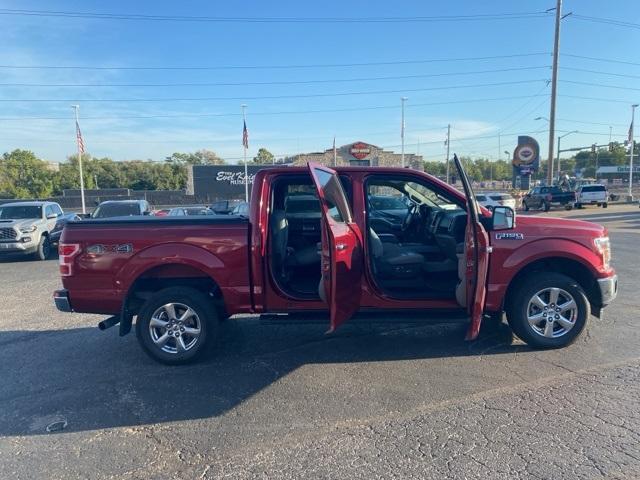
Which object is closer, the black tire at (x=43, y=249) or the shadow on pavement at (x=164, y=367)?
the shadow on pavement at (x=164, y=367)

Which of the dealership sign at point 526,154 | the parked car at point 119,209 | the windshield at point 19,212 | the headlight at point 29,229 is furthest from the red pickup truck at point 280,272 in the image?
the dealership sign at point 526,154

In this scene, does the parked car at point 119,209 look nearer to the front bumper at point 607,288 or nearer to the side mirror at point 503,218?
the side mirror at point 503,218

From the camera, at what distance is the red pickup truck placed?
16.0 feet

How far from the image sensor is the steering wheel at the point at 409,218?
6.46m

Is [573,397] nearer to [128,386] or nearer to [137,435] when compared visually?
[137,435]

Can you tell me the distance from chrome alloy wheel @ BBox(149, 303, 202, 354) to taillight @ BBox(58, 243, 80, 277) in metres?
0.99

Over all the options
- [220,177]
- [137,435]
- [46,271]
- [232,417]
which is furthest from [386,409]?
[220,177]

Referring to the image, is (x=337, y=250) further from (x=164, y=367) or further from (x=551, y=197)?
(x=551, y=197)

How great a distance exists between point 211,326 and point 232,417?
127cm

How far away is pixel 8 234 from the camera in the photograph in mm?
13391

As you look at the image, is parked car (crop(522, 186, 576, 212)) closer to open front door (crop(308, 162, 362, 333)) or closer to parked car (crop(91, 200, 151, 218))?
parked car (crop(91, 200, 151, 218))

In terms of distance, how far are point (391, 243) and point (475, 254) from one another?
1532 mm

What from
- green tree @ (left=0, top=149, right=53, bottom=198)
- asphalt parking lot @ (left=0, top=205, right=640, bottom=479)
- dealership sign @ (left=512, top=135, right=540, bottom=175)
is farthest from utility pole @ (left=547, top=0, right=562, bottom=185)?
green tree @ (left=0, top=149, right=53, bottom=198)

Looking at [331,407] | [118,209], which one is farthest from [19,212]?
[331,407]
